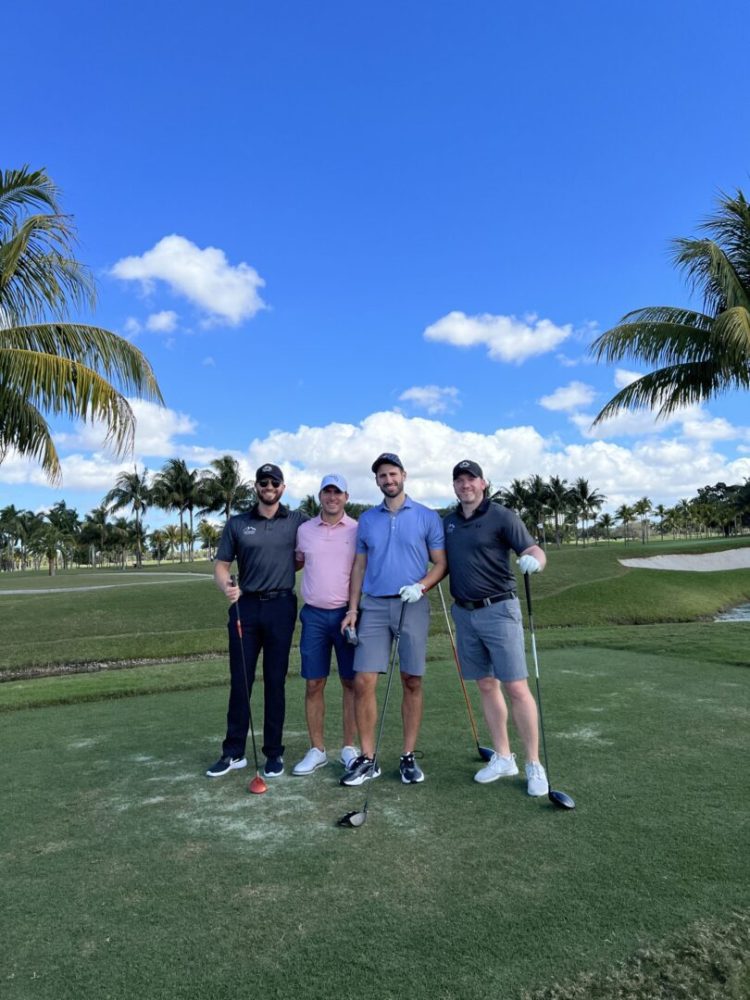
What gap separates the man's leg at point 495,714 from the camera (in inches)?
176

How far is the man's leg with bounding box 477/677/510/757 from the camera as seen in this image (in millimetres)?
4461

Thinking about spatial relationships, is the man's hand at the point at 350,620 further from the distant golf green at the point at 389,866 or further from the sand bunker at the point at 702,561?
the sand bunker at the point at 702,561

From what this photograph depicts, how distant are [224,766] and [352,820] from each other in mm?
1390

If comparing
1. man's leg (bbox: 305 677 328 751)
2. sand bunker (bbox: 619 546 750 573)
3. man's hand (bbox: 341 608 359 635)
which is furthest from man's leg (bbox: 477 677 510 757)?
sand bunker (bbox: 619 546 750 573)

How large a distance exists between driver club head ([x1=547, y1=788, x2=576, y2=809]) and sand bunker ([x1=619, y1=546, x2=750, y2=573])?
28.0 metres

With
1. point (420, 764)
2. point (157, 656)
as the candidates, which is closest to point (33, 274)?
point (157, 656)

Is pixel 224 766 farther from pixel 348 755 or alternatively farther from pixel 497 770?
pixel 497 770

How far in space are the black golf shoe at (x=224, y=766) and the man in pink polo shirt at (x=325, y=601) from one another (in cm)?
46

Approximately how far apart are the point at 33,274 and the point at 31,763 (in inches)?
330

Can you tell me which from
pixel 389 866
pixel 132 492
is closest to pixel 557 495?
pixel 132 492

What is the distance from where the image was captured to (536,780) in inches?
159

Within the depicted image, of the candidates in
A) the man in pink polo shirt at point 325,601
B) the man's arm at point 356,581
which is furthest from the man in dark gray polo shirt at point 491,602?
A: the man in pink polo shirt at point 325,601

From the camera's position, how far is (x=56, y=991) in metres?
2.31

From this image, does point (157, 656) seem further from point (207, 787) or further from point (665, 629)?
point (665, 629)
